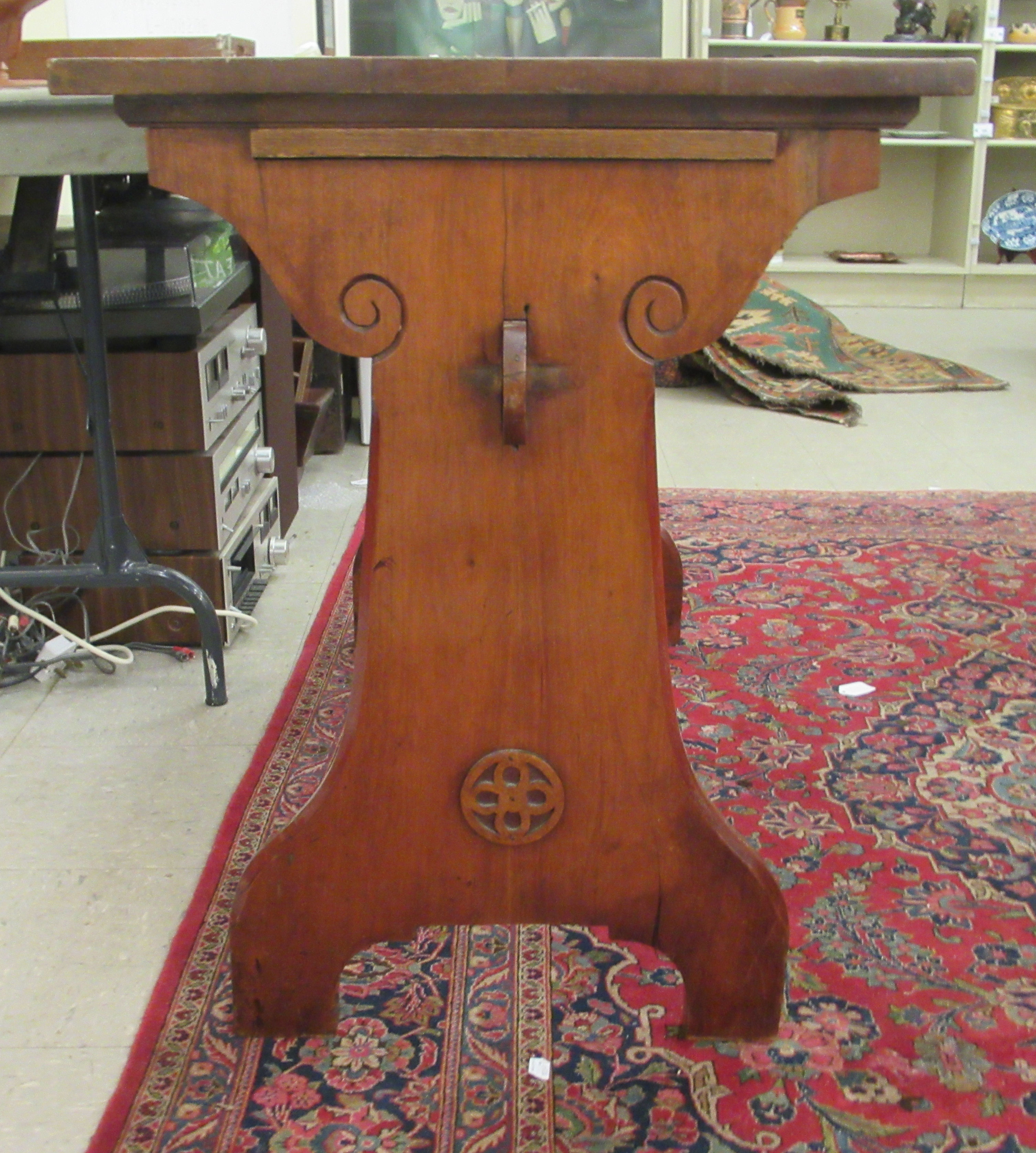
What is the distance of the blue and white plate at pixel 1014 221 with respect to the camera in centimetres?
504

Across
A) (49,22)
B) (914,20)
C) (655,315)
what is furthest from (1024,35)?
(655,315)

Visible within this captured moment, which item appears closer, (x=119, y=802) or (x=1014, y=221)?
(x=119, y=802)

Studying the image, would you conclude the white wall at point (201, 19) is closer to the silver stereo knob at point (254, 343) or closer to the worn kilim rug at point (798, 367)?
the worn kilim rug at point (798, 367)

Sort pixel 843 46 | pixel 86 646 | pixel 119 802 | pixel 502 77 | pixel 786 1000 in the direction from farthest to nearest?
pixel 843 46 < pixel 86 646 < pixel 119 802 < pixel 786 1000 < pixel 502 77

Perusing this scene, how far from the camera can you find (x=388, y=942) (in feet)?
3.86

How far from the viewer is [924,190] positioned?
5418mm

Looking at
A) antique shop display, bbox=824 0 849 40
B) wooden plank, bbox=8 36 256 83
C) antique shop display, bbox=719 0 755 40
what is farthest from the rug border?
antique shop display, bbox=824 0 849 40

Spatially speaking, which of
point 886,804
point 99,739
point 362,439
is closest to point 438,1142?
point 886,804

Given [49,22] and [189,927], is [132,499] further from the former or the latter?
[49,22]

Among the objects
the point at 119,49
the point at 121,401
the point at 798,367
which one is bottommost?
the point at 798,367

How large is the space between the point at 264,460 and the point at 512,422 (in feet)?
4.05

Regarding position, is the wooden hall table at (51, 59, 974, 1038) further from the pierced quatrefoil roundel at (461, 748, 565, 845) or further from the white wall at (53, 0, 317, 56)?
the white wall at (53, 0, 317, 56)

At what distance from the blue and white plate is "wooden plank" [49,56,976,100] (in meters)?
4.58

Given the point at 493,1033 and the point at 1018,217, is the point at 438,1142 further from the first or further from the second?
the point at 1018,217
